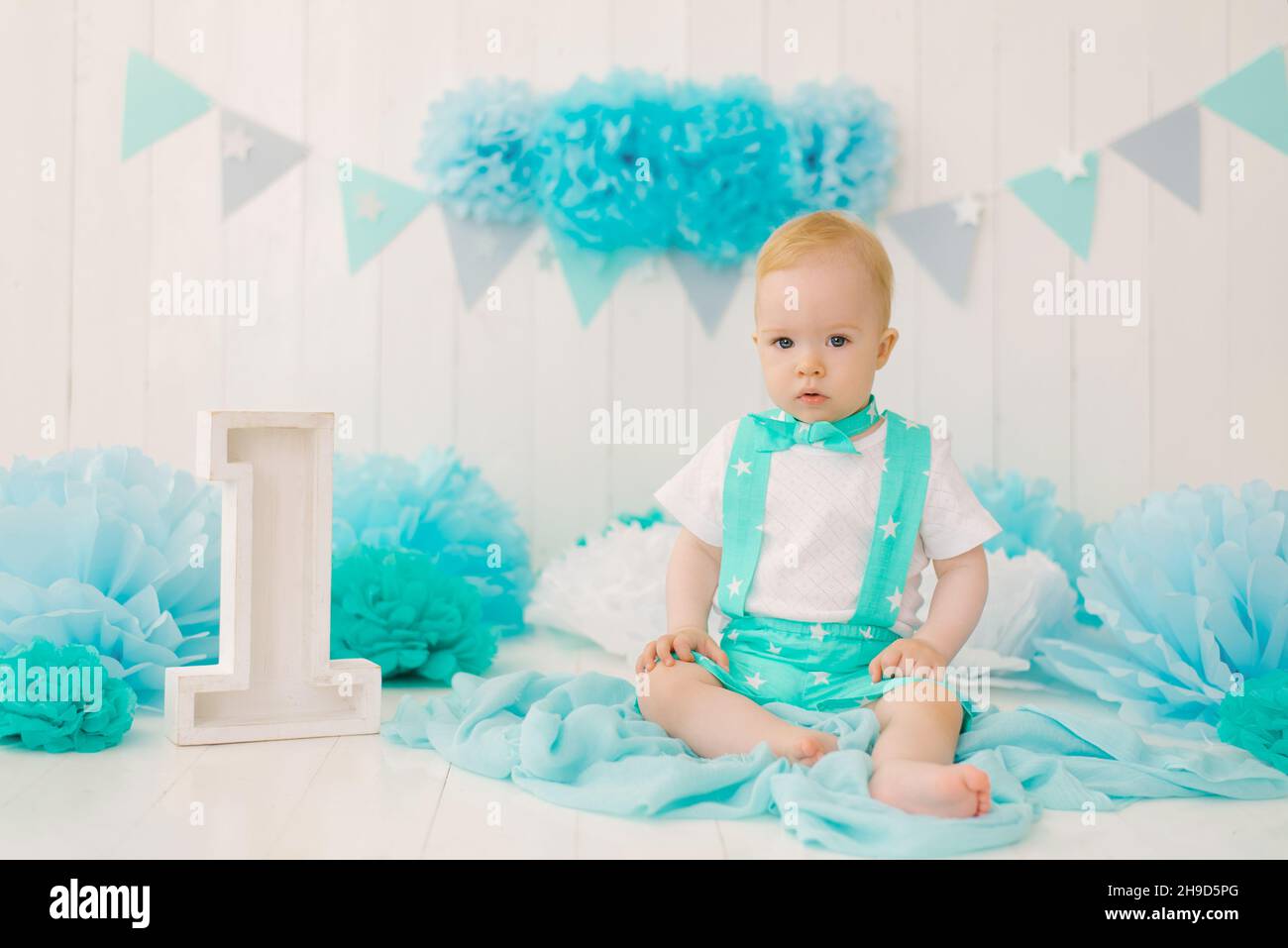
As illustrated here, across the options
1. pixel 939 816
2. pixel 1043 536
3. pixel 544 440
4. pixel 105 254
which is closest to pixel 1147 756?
pixel 939 816

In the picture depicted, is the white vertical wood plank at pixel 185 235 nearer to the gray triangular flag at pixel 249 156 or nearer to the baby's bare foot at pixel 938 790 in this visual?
the gray triangular flag at pixel 249 156

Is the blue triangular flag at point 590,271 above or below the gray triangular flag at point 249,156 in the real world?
below

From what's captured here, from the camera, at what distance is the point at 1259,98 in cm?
222

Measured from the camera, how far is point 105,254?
2.23 metres

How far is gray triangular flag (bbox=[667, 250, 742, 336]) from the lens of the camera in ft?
7.54

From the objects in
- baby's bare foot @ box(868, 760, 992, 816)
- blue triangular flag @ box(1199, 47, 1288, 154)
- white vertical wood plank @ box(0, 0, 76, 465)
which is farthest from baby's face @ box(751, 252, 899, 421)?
white vertical wood plank @ box(0, 0, 76, 465)

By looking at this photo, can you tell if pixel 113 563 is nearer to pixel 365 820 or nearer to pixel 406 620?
pixel 406 620

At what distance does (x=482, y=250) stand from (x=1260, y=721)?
1.57 metres

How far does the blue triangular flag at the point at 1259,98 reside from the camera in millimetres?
2215

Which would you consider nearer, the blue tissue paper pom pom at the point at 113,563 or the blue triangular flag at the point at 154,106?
the blue tissue paper pom pom at the point at 113,563

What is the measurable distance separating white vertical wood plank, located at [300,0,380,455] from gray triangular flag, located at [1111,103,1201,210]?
4.77 ft

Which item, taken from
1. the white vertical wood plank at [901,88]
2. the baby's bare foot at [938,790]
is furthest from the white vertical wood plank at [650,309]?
the baby's bare foot at [938,790]

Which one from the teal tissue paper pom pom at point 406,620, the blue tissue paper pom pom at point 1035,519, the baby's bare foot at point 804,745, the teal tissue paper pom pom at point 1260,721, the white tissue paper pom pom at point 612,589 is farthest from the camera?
the blue tissue paper pom pom at point 1035,519

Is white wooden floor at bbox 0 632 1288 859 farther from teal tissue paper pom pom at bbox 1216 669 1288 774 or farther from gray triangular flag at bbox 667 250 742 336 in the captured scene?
gray triangular flag at bbox 667 250 742 336
